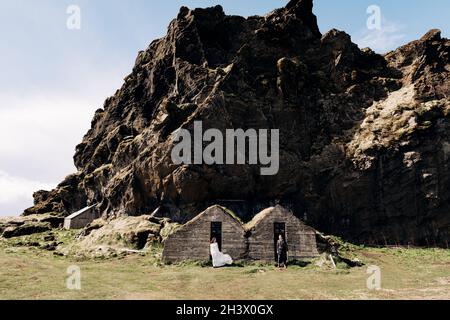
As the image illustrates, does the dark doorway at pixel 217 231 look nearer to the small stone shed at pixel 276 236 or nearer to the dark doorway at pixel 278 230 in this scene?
the small stone shed at pixel 276 236

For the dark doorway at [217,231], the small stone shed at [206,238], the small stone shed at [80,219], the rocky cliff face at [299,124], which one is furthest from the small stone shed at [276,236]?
the small stone shed at [80,219]

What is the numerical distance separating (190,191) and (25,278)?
65.2 ft

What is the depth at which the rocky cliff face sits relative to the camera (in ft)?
127

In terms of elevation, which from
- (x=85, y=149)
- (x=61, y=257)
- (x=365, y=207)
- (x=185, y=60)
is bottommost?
(x=61, y=257)

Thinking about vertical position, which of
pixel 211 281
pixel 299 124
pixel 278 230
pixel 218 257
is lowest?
pixel 211 281

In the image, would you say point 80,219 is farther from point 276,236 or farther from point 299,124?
point 276,236

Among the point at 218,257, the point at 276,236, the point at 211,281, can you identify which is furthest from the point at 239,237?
the point at 211,281

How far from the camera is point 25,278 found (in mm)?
18625

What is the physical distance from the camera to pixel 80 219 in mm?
48062

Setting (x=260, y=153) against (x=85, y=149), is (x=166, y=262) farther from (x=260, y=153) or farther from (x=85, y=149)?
(x=85, y=149)

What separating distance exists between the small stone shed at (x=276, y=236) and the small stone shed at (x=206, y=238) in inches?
28.5

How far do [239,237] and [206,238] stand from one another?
6.96 feet

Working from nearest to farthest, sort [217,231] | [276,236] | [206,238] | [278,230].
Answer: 1. [206,238]
2. [217,231]
3. [278,230]
4. [276,236]
